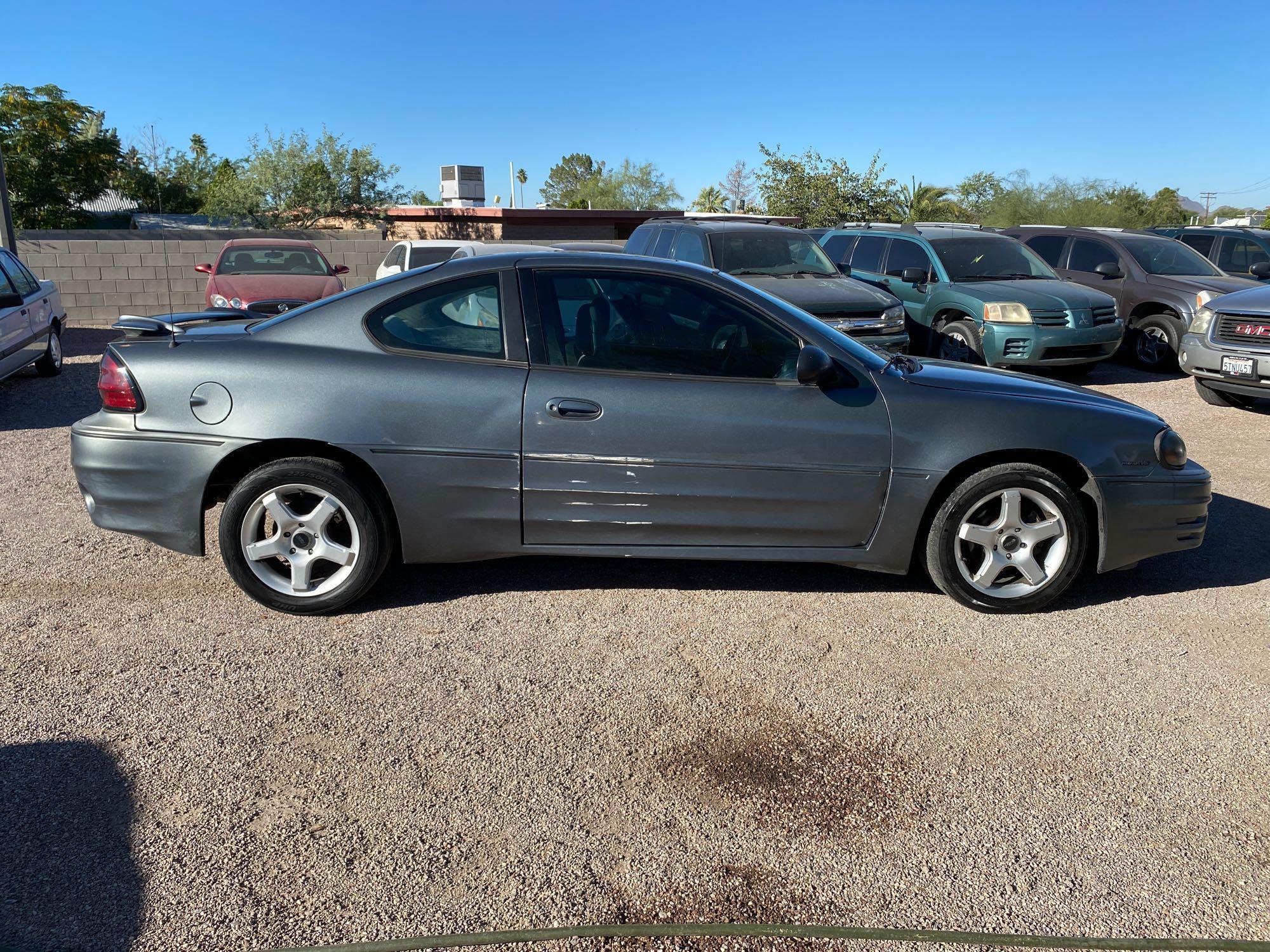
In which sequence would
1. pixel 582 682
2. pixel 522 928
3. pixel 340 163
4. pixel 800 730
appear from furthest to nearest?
pixel 340 163 < pixel 582 682 < pixel 800 730 < pixel 522 928

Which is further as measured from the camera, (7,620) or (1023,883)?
(7,620)

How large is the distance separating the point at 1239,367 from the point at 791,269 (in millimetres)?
4430

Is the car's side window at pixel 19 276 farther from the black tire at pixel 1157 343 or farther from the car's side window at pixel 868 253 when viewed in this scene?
the black tire at pixel 1157 343

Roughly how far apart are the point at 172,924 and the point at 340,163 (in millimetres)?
35928

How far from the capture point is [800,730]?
3633mm

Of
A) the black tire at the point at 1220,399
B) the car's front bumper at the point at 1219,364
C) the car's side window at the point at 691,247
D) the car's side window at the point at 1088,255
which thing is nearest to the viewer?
the car's front bumper at the point at 1219,364

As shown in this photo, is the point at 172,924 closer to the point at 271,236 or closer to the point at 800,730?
the point at 800,730

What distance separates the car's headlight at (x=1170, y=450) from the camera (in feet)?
15.4

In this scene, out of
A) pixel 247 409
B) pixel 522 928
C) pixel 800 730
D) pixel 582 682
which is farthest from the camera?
pixel 247 409

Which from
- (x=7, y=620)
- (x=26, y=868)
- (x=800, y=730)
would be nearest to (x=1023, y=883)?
(x=800, y=730)

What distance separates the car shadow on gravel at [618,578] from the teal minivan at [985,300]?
5.83 metres

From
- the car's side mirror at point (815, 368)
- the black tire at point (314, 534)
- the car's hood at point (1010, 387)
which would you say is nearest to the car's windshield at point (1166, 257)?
the car's hood at point (1010, 387)

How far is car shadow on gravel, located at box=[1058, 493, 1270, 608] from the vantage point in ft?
16.5

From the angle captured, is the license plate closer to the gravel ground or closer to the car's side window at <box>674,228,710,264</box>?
the gravel ground
